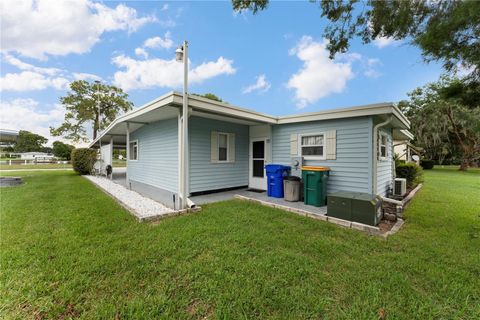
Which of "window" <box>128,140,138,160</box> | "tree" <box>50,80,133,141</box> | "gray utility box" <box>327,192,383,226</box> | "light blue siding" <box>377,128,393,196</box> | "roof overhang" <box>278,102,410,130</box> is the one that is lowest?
"gray utility box" <box>327,192,383,226</box>

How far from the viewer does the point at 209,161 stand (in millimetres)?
6703

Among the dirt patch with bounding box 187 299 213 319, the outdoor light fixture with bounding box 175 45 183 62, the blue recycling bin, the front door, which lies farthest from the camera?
the front door

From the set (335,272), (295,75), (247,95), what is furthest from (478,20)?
(247,95)

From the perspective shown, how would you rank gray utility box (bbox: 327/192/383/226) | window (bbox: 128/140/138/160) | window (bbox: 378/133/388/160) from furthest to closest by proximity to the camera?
1. window (bbox: 128/140/138/160)
2. window (bbox: 378/133/388/160)
3. gray utility box (bbox: 327/192/383/226)

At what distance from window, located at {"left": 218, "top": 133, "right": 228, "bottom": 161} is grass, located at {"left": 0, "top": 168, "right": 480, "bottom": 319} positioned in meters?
3.20

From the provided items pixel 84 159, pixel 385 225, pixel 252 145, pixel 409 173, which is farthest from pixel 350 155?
pixel 84 159

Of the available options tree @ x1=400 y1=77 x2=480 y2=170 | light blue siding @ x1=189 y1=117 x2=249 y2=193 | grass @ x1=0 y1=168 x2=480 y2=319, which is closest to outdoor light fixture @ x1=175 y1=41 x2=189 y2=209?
grass @ x1=0 y1=168 x2=480 y2=319

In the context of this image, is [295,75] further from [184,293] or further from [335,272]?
[184,293]

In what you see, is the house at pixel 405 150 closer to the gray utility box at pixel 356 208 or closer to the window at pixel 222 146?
the gray utility box at pixel 356 208

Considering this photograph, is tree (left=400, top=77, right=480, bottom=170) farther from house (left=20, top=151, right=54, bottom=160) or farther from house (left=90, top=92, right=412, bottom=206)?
house (left=20, top=151, right=54, bottom=160)

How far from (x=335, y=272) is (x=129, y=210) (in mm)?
4312

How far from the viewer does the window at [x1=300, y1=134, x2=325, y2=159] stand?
19.8 ft

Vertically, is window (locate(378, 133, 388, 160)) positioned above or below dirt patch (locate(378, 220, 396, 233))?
above

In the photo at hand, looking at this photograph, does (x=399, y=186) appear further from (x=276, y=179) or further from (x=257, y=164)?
(x=257, y=164)
